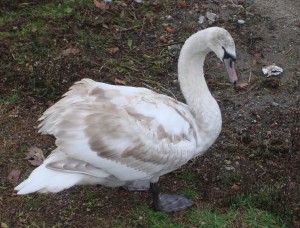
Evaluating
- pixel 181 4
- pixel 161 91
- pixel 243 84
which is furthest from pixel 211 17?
pixel 161 91

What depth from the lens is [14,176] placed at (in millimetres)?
4953

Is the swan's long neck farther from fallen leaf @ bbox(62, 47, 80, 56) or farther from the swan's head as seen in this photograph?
fallen leaf @ bbox(62, 47, 80, 56)

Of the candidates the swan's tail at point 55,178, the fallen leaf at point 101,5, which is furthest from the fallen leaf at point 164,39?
the swan's tail at point 55,178

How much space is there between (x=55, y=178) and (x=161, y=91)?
2.01m

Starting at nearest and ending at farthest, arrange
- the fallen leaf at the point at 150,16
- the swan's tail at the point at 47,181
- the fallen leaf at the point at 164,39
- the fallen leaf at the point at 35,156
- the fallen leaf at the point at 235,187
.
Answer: the swan's tail at the point at 47,181 → the fallen leaf at the point at 235,187 → the fallen leaf at the point at 35,156 → the fallen leaf at the point at 164,39 → the fallen leaf at the point at 150,16

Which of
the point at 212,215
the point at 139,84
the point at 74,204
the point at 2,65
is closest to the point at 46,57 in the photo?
the point at 2,65

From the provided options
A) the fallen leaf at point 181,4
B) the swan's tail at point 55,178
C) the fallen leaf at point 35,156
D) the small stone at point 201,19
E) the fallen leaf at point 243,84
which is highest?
the swan's tail at point 55,178

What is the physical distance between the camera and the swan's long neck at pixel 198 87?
15.0 ft

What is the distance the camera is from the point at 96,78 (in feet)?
19.5

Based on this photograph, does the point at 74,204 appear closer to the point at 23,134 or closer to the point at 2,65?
the point at 23,134

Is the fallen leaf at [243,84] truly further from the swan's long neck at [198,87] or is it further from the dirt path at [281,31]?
the swan's long neck at [198,87]

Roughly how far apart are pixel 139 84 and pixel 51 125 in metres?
1.73

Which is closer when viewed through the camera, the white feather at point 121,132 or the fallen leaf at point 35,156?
the white feather at point 121,132

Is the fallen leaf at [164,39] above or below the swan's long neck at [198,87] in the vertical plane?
below
